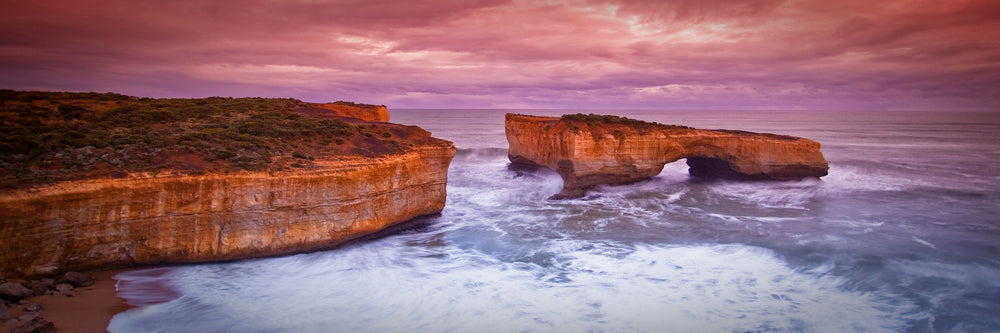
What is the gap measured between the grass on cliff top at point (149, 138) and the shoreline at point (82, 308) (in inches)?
81.3

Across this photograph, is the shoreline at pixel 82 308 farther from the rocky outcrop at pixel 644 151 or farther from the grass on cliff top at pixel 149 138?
the rocky outcrop at pixel 644 151

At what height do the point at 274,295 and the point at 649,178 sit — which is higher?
the point at 649,178

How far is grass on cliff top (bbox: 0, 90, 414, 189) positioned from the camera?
921 centimetres

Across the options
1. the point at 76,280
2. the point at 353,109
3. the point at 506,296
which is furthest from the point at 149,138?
the point at 353,109

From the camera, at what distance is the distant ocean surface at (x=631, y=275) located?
8.36 metres

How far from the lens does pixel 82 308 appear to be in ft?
25.0

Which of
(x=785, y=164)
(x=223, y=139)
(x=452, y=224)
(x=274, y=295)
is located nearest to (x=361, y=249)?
(x=274, y=295)

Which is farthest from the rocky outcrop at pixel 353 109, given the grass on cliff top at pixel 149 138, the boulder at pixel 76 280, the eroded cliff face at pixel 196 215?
the boulder at pixel 76 280

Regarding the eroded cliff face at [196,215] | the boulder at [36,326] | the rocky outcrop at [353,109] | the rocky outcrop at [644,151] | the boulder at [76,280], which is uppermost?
the rocky outcrop at [353,109]

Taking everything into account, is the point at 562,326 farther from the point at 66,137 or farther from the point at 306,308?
the point at 66,137

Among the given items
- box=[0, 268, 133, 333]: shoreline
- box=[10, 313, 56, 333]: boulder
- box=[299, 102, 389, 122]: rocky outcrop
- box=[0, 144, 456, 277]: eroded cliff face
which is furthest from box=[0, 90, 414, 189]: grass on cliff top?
box=[299, 102, 389, 122]: rocky outcrop

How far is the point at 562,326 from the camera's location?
8117 millimetres

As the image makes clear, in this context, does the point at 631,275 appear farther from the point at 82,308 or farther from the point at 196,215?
the point at 82,308

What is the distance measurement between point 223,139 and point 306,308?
619cm
